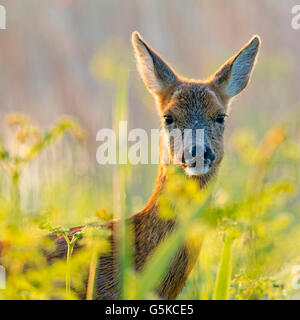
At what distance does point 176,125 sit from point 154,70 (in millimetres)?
632

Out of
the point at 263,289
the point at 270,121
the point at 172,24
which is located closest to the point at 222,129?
the point at 263,289

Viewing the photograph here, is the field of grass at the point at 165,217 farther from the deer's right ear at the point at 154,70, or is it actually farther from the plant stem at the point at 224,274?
the deer's right ear at the point at 154,70

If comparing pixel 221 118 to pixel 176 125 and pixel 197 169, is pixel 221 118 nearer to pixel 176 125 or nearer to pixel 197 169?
pixel 176 125

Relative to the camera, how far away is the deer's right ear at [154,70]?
17.1ft

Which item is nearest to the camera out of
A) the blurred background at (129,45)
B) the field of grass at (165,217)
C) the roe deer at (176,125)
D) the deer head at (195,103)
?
the field of grass at (165,217)

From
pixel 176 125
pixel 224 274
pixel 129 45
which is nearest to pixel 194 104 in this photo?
pixel 176 125

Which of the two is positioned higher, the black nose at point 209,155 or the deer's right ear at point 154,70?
the deer's right ear at point 154,70

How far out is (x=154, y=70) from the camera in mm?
5281

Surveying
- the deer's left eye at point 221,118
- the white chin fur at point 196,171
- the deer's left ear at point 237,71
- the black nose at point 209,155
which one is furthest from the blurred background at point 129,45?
the white chin fur at point 196,171

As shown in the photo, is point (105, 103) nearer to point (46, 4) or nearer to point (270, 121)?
point (270, 121)

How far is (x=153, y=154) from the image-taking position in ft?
19.2

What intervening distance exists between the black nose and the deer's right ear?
110 centimetres

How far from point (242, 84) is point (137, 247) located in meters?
1.84

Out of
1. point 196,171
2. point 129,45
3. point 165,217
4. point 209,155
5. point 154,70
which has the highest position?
point 129,45
